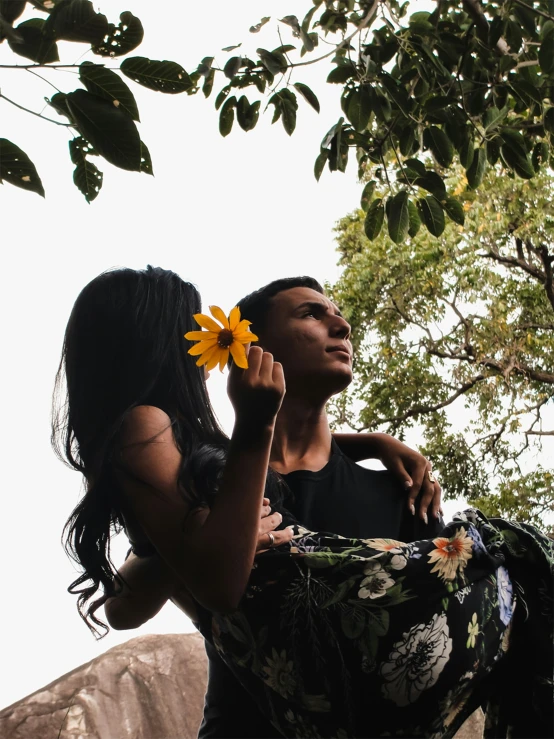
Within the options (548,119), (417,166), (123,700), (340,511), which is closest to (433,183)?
(417,166)

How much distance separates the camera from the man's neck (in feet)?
4.76

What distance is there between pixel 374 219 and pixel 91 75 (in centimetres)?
92

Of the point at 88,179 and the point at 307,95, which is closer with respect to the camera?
the point at 88,179

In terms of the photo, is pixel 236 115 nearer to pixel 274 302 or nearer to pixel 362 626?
pixel 274 302

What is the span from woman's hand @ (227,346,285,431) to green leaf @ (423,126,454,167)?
861 millimetres

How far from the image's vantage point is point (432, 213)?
165cm

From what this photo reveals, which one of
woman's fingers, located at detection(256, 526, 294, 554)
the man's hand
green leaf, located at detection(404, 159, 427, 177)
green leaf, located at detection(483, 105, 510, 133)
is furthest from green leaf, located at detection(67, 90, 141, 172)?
green leaf, located at detection(483, 105, 510, 133)

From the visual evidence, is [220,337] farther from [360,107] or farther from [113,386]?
[360,107]

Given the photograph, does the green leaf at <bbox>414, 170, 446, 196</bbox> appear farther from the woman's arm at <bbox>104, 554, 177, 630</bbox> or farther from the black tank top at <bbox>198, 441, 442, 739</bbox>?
the woman's arm at <bbox>104, 554, 177, 630</bbox>

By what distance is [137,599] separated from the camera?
4.09ft

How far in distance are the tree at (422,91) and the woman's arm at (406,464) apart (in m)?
0.43

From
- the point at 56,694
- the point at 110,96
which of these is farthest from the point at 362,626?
the point at 56,694

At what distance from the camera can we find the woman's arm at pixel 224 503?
972mm

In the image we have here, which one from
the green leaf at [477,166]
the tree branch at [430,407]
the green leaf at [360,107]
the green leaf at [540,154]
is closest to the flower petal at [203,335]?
the green leaf at [360,107]
